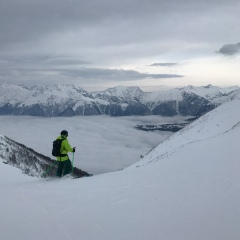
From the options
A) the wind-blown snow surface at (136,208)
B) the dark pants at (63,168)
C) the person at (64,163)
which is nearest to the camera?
the wind-blown snow surface at (136,208)

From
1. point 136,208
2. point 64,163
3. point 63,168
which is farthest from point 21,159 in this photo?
point 136,208

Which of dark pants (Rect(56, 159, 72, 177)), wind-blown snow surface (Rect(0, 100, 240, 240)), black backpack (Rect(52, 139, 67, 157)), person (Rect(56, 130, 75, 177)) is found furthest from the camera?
dark pants (Rect(56, 159, 72, 177))

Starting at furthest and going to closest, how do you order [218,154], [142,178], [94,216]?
[218,154] < [142,178] < [94,216]

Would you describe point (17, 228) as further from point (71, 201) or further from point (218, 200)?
point (218, 200)

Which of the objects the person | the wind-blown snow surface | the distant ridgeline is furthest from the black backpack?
the distant ridgeline

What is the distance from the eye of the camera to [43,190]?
12.2 meters

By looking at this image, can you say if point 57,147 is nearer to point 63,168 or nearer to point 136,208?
point 63,168

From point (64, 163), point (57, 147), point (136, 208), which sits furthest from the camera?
point (64, 163)

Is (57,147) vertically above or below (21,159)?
above

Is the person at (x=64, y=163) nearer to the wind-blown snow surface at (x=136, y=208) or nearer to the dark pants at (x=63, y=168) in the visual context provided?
the dark pants at (x=63, y=168)

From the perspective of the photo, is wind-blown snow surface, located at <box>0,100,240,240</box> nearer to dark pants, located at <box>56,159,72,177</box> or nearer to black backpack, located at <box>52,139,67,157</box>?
black backpack, located at <box>52,139,67,157</box>

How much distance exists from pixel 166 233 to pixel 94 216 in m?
2.28

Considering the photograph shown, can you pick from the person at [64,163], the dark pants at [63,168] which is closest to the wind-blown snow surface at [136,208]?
the person at [64,163]

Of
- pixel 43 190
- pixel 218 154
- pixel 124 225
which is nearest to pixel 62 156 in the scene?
pixel 43 190
